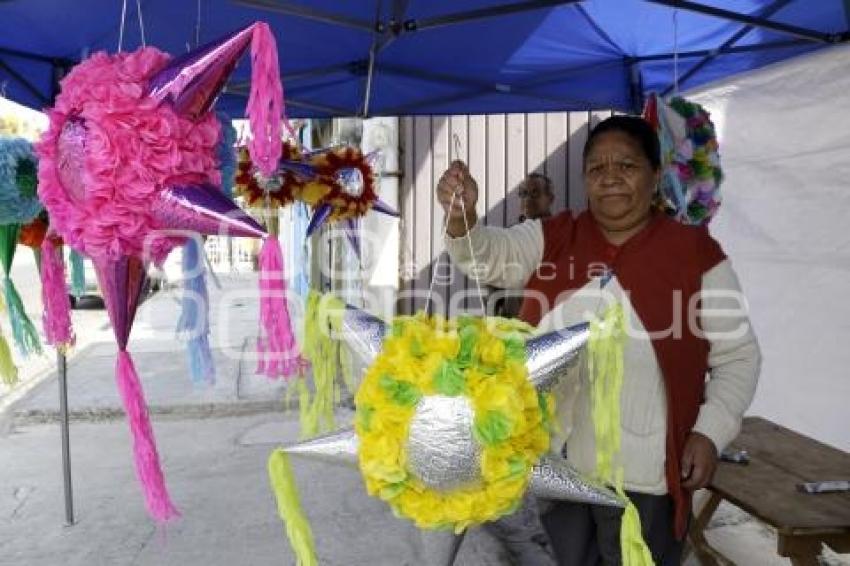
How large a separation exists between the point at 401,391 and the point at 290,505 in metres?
0.38

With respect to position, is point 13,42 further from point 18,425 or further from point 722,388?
point 18,425

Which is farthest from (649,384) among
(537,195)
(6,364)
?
(537,195)

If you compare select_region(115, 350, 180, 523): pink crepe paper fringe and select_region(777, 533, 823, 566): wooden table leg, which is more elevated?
select_region(115, 350, 180, 523): pink crepe paper fringe

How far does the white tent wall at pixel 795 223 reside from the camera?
2660mm

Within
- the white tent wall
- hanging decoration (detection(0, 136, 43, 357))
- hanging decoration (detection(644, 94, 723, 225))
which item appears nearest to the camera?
hanging decoration (detection(0, 136, 43, 357))

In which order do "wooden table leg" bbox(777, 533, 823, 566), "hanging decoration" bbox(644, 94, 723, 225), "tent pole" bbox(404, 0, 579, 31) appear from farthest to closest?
"hanging decoration" bbox(644, 94, 723, 225), "tent pole" bbox(404, 0, 579, 31), "wooden table leg" bbox(777, 533, 823, 566)

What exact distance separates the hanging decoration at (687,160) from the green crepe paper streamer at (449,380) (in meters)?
1.61

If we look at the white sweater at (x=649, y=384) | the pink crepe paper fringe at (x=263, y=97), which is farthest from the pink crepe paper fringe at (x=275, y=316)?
the white sweater at (x=649, y=384)

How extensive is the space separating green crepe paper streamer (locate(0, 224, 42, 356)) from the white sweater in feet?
5.46

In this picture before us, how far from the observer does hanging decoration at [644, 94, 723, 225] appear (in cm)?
248

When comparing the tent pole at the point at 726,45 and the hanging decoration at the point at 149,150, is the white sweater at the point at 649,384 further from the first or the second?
the tent pole at the point at 726,45

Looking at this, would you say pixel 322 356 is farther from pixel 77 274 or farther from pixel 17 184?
pixel 77 274

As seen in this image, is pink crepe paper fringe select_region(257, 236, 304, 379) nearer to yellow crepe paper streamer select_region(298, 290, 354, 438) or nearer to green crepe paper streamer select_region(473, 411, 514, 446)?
yellow crepe paper streamer select_region(298, 290, 354, 438)

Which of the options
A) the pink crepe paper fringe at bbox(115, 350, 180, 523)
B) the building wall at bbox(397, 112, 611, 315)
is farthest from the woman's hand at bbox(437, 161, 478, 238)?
the building wall at bbox(397, 112, 611, 315)
